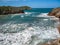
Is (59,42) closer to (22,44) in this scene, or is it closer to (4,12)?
(22,44)

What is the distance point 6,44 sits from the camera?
13953mm

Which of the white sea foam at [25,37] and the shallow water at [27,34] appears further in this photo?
the shallow water at [27,34]

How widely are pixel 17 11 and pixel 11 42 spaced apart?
6525 cm

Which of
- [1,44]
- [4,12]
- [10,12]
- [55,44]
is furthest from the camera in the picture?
[10,12]

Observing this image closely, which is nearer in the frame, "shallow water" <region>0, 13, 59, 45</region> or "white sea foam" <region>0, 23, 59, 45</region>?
"white sea foam" <region>0, 23, 59, 45</region>

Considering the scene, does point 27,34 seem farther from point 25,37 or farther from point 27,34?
point 25,37

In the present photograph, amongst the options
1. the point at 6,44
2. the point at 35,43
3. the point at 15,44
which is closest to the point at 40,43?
the point at 35,43

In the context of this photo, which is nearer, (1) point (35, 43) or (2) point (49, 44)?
(2) point (49, 44)

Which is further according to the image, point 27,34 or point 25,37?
point 27,34

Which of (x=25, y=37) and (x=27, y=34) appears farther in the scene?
(x=27, y=34)

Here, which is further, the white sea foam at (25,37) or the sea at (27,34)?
the sea at (27,34)

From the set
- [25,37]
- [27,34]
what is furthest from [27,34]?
[25,37]

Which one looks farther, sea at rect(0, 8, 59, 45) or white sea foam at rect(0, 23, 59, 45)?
sea at rect(0, 8, 59, 45)

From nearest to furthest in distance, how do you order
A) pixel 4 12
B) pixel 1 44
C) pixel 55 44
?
pixel 55 44 < pixel 1 44 < pixel 4 12
